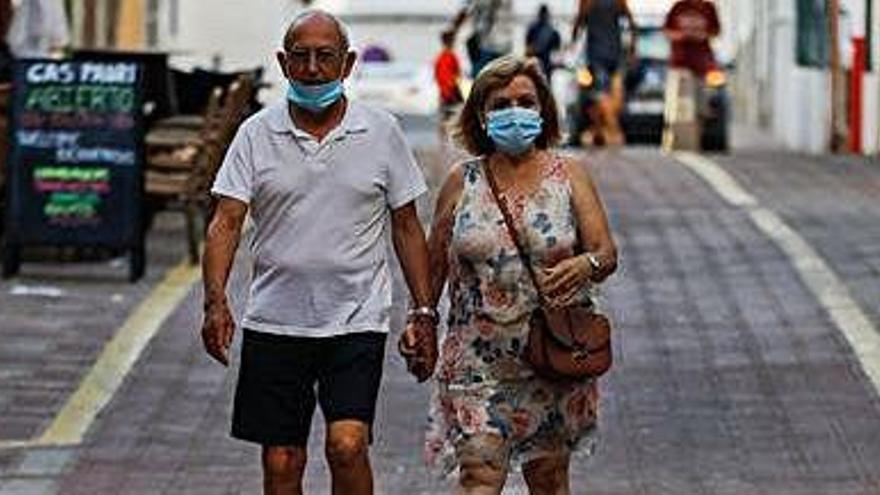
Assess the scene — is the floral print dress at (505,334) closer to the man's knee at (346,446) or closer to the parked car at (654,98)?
the man's knee at (346,446)

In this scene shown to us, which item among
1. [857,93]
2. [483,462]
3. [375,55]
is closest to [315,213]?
[483,462]

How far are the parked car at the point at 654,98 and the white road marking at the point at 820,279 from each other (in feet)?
32.8

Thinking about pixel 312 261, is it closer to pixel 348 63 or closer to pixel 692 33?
pixel 348 63

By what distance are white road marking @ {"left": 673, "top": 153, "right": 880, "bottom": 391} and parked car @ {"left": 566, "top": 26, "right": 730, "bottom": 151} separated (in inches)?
393

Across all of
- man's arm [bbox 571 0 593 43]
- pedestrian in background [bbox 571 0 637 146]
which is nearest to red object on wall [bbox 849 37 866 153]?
pedestrian in background [bbox 571 0 637 146]

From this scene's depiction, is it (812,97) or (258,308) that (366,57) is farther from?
(258,308)

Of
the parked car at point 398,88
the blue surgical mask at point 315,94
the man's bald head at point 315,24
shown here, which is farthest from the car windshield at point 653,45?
the blue surgical mask at point 315,94

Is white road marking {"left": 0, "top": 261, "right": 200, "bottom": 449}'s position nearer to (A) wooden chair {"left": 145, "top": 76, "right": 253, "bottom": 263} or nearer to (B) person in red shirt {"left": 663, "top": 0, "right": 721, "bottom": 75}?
(A) wooden chair {"left": 145, "top": 76, "right": 253, "bottom": 263}

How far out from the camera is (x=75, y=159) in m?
16.6

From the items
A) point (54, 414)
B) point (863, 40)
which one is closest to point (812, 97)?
point (863, 40)

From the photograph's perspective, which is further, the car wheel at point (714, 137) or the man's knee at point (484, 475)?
the car wheel at point (714, 137)

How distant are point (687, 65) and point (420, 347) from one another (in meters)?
23.4

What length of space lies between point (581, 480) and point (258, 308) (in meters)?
2.63

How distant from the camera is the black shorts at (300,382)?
8766mm
